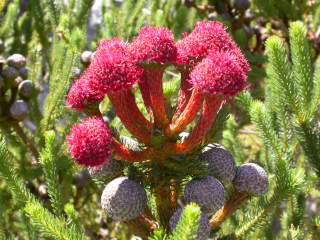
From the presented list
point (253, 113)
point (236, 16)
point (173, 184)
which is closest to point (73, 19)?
point (236, 16)

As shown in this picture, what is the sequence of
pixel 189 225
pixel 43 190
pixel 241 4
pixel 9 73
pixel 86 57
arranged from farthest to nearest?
pixel 241 4
pixel 43 190
pixel 86 57
pixel 9 73
pixel 189 225

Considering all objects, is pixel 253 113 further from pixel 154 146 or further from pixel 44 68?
pixel 44 68

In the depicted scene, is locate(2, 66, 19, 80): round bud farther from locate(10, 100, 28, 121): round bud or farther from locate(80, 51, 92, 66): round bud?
locate(80, 51, 92, 66): round bud

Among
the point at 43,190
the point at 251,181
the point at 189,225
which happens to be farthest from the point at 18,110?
the point at 189,225

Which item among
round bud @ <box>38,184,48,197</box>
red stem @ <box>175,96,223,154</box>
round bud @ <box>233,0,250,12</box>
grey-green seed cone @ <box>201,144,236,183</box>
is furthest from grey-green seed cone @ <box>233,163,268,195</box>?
round bud @ <box>233,0,250,12</box>

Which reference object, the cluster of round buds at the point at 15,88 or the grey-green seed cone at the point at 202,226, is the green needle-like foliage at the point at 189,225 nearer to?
the grey-green seed cone at the point at 202,226

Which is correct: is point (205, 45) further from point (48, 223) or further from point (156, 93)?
point (48, 223)
